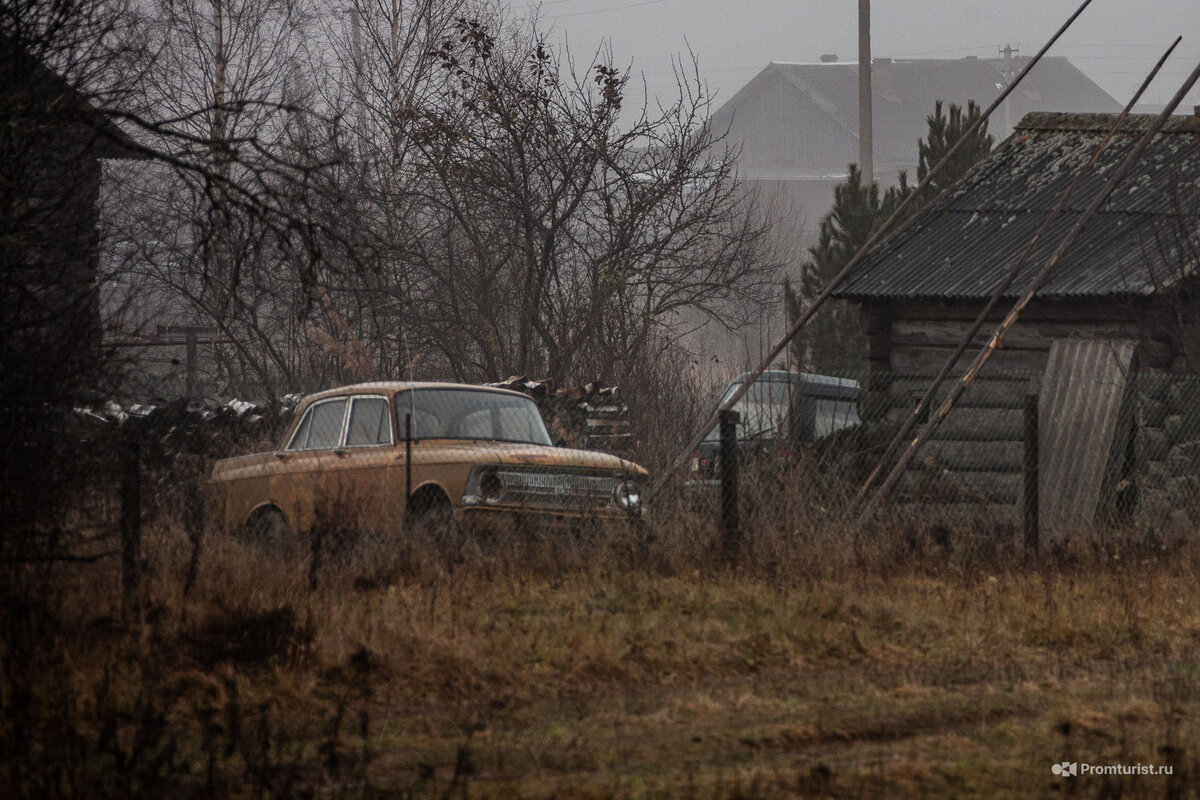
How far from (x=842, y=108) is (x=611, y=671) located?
6844cm

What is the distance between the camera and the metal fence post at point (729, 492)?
9.05m

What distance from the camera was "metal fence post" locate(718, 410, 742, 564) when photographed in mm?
9047

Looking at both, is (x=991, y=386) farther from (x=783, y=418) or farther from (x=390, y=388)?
(x=390, y=388)

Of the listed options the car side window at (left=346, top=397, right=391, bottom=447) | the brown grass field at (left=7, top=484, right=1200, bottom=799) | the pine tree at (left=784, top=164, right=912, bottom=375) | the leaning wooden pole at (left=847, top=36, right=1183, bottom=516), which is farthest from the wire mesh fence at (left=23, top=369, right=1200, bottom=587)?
the pine tree at (left=784, top=164, right=912, bottom=375)

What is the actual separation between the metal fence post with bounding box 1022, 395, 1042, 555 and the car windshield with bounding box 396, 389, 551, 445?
12.3 ft

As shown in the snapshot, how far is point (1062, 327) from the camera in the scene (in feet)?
44.4

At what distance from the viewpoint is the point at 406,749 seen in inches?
199

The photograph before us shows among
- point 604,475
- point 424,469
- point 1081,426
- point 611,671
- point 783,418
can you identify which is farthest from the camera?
point 783,418

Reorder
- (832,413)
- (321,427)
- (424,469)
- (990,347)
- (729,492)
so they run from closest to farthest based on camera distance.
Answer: (729,492)
(424,469)
(321,427)
(990,347)
(832,413)

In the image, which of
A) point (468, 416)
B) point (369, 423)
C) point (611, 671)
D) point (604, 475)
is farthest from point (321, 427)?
point (611, 671)

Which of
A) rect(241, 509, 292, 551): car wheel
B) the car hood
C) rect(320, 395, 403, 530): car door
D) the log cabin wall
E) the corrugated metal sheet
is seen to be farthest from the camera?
the log cabin wall

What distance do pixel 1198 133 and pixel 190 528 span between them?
11.4 m

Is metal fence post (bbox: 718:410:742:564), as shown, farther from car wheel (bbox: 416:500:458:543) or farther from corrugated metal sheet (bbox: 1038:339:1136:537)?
corrugated metal sheet (bbox: 1038:339:1136:537)

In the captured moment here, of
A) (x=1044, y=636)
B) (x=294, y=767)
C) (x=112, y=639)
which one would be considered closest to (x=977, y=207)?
(x=1044, y=636)
